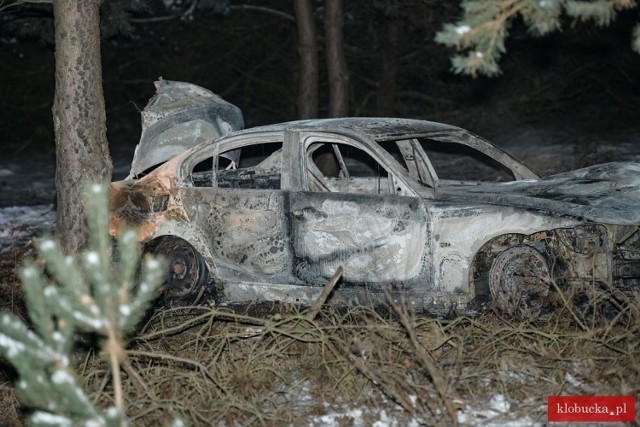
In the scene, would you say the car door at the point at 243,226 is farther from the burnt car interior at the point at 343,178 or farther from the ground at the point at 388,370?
the ground at the point at 388,370

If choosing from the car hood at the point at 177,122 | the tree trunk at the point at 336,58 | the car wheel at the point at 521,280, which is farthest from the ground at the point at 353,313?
the tree trunk at the point at 336,58

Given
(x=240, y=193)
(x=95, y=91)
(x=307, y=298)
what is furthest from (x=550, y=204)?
(x=95, y=91)

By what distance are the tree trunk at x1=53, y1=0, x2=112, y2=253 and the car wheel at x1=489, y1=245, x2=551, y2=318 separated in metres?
3.23

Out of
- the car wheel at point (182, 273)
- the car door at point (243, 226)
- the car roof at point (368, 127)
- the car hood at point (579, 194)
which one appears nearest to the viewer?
the car hood at point (579, 194)

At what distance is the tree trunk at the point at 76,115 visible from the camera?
7648 millimetres

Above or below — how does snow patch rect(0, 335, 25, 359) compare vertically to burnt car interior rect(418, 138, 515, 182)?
below

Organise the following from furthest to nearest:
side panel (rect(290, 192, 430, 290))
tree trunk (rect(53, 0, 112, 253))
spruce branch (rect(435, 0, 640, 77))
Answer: tree trunk (rect(53, 0, 112, 253))
side panel (rect(290, 192, 430, 290))
spruce branch (rect(435, 0, 640, 77))

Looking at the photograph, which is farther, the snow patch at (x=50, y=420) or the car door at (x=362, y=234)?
the car door at (x=362, y=234)

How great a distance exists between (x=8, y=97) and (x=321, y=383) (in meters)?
15.1

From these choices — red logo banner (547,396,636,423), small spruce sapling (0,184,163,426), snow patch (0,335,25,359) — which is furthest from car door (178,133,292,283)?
snow patch (0,335,25,359)

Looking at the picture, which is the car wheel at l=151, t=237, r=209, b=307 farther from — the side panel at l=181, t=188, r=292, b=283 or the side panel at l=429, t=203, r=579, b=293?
the side panel at l=429, t=203, r=579, b=293

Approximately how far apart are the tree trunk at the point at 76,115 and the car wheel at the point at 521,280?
3226mm

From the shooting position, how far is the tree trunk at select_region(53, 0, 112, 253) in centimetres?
765

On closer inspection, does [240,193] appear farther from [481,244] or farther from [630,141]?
[630,141]
